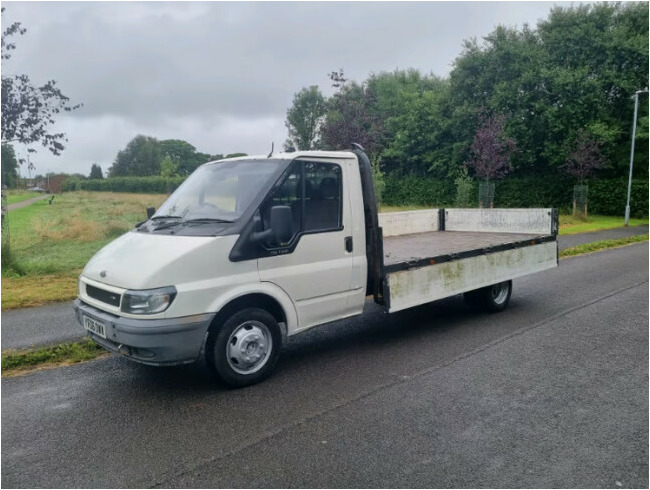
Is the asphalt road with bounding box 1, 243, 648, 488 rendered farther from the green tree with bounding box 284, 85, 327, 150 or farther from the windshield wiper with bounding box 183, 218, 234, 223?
the green tree with bounding box 284, 85, 327, 150

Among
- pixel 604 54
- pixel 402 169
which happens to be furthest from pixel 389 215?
pixel 402 169

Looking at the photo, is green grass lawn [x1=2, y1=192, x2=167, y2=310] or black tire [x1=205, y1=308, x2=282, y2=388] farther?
green grass lawn [x1=2, y1=192, x2=167, y2=310]

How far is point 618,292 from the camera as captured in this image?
28.3ft

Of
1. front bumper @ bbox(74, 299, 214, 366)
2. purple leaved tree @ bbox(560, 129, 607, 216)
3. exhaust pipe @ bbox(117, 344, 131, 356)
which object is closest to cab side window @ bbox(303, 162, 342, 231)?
front bumper @ bbox(74, 299, 214, 366)

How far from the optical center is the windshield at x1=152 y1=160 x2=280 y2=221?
15.8 ft

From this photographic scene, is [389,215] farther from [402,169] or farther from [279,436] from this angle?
[402,169]

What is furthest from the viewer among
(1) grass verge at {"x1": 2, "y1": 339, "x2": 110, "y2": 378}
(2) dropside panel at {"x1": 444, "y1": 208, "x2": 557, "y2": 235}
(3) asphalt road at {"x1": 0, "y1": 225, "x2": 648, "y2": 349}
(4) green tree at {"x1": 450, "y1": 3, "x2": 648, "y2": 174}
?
(4) green tree at {"x1": 450, "y1": 3, "x2": 648, "y2": 174}

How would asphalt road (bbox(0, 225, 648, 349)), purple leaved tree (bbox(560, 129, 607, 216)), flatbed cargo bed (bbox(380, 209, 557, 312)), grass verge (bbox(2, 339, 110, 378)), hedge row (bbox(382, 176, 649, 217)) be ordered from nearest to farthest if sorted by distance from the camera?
grass verge (bbox(2, 339, 110, 378)), flatbed cargo bed (bbox(380, 209, 557, 312)), asphalt road (bbox(0, 225, 648, 349)), purple leaved tree (bbox(560, 129, 607, 216)), hedge row (bbox(382, 176, 649, 217))

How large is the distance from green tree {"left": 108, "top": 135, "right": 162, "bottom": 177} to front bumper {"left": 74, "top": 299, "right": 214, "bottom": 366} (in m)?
87.9

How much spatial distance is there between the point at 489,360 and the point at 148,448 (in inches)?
141

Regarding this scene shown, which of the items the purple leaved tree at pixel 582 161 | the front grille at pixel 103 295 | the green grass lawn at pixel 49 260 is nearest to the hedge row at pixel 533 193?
the purple leaved tree at pixel 582 161

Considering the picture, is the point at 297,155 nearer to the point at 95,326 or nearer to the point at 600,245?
the point at 95,326

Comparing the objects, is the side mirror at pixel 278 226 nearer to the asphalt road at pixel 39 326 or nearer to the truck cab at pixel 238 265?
the truck cab at pixel 238 265

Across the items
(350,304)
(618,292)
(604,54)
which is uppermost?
(604,54)
